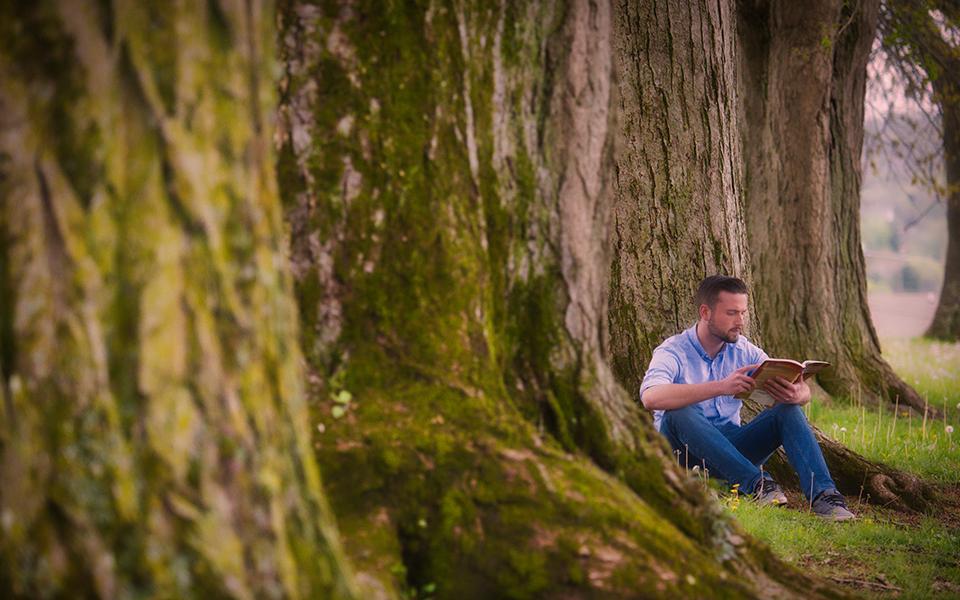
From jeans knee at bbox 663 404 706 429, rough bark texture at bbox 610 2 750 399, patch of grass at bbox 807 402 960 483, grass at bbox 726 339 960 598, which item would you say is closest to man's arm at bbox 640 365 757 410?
jeans knee at bbox 663 404 706 429

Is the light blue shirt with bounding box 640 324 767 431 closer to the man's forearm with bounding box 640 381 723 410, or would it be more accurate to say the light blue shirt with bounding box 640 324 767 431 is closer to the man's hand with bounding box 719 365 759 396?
the man's forearm with bounding box 640 381 723 410

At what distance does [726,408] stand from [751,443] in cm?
30

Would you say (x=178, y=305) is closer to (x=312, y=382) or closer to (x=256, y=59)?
(x=256, y=59)

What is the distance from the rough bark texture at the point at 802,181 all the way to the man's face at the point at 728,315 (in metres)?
3.05

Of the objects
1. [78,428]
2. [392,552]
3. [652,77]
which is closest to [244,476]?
[78,428]

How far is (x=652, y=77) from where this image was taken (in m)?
6.49

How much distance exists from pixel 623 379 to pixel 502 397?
3.19m

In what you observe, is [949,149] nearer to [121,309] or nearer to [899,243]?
[121,309]

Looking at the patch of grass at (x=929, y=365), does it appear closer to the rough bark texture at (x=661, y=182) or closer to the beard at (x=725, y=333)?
the rough bark texture at (x=661, y=182)

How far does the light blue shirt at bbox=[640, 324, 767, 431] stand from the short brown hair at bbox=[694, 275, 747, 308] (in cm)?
24

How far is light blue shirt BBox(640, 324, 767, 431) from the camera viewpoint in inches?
226

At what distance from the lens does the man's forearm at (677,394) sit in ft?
17.9

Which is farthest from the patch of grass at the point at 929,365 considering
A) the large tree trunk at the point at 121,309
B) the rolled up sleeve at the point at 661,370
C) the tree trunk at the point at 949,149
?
the large tree trunk at the point at 121,309

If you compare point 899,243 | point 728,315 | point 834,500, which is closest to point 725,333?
point 728,315
